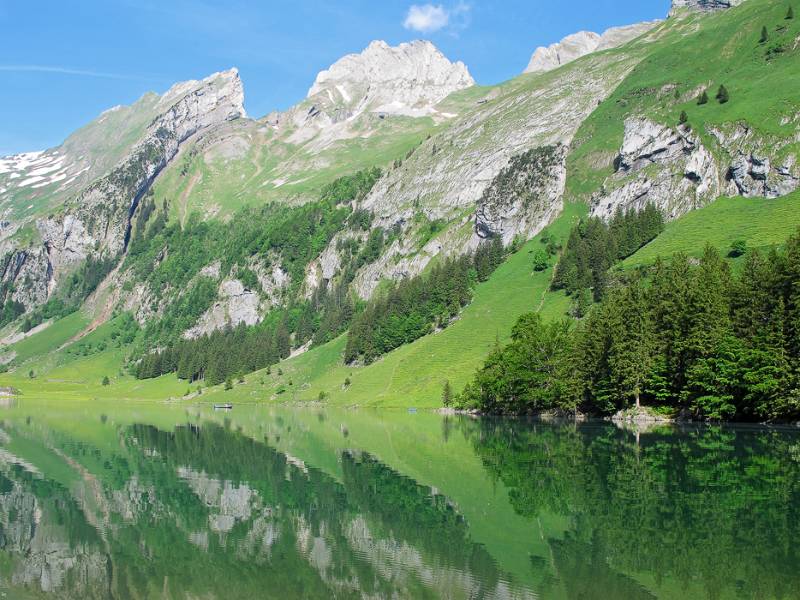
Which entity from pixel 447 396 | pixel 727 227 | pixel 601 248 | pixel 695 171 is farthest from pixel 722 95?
pixel 447 396

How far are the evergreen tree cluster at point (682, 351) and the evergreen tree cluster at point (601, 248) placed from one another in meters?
37.3

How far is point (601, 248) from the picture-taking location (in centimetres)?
16475

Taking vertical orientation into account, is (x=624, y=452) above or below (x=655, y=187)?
below

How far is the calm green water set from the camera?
23797 millimetres

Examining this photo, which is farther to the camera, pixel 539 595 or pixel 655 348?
pixel 655 348

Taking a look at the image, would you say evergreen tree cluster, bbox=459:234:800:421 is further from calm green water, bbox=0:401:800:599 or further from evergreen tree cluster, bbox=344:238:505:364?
evergreen tree cluster, bbox=344:238:505:364

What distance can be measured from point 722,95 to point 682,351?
425 feet

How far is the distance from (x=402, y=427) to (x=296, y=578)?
233ft

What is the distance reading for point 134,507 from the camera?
3931 centimetres

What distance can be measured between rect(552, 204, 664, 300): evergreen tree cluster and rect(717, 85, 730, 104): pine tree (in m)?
39.5

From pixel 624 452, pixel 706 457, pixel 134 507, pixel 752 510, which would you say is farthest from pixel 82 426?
pixel 752 510

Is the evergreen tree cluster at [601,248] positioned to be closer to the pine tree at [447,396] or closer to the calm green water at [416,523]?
the pine tree at [447,396]

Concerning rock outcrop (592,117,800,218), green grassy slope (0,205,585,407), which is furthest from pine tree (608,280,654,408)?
rock outcrop (592,117,800,218)

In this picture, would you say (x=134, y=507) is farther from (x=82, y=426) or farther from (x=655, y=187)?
(x=655, y=187)
